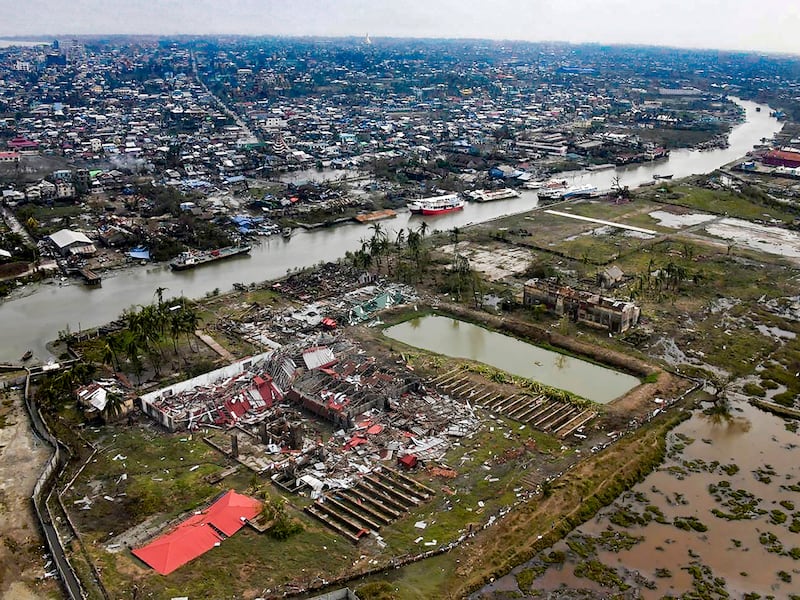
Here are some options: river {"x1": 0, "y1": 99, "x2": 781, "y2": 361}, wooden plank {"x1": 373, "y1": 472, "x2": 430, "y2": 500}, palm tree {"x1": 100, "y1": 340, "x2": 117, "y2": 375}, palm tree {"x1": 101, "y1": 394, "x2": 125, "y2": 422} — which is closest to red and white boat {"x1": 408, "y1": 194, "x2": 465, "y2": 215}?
river {"x1": 0, "y1": 99, "x2": 781, "y2": 361}

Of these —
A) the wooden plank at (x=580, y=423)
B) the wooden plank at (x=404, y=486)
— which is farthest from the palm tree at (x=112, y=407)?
the wooden plank at (x=580, y=423)

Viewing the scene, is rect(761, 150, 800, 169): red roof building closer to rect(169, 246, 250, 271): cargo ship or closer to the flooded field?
the flooded field

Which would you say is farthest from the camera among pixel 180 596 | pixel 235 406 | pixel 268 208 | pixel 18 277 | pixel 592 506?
pixel 268 208

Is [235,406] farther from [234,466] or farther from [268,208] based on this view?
[268,208]

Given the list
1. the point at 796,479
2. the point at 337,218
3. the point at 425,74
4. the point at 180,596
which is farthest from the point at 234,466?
the point at 425,74

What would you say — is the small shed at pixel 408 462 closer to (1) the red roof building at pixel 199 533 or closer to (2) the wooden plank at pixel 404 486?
(2) the wooden plank at pixel 404 486

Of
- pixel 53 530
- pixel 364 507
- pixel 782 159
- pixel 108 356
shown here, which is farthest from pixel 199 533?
pixel 782 159
